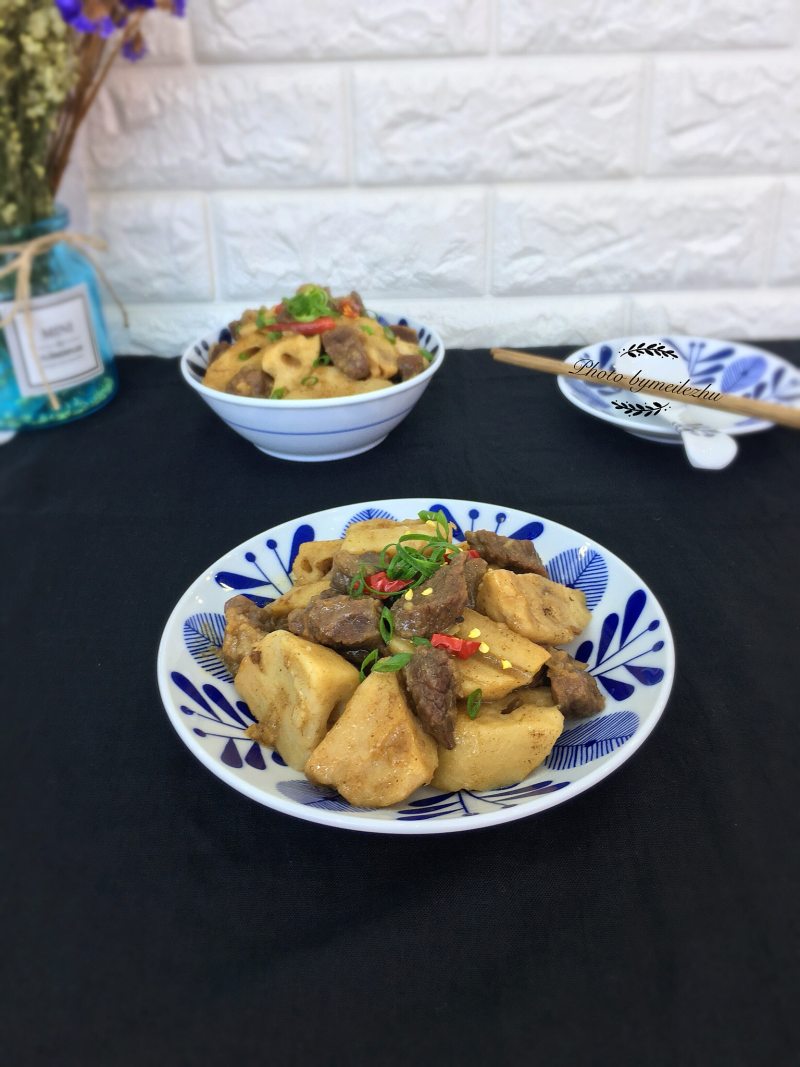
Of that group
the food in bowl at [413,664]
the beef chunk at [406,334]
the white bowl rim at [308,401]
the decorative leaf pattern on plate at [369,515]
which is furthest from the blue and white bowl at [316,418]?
the food in bowl at [413,664]

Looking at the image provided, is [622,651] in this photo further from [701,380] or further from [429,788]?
[701,380]

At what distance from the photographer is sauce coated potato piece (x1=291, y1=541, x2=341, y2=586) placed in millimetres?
873

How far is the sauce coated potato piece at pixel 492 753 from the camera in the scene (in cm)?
66

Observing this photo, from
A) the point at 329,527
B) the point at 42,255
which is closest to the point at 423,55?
the point at 42,255

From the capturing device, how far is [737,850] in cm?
66

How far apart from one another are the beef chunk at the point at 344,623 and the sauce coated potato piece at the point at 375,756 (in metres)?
0.07

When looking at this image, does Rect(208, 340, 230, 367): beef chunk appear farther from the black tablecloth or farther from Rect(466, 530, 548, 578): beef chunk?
Rect(466, 530, 548, 578): beef chunk

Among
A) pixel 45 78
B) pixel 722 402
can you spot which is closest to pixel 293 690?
pixel 722 402

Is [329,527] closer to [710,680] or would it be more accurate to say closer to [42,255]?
[710,680]

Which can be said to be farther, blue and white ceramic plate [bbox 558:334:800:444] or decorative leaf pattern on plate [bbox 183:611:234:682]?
blue and white ceramic plate [bbox 558:334:800:444]

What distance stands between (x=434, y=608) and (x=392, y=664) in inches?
2.4

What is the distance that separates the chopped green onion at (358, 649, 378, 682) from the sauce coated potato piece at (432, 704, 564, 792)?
0.32ft

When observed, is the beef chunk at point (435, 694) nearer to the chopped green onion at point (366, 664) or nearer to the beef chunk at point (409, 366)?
the chopped green onion at point (366, 664)

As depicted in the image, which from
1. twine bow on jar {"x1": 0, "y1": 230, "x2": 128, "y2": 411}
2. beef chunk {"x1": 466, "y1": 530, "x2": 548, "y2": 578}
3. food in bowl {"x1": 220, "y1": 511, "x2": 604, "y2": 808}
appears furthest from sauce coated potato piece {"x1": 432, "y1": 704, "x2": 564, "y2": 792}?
twine bow on jar {"x1": 0, "y1": 230, "x2": 128, "y2": 411}
